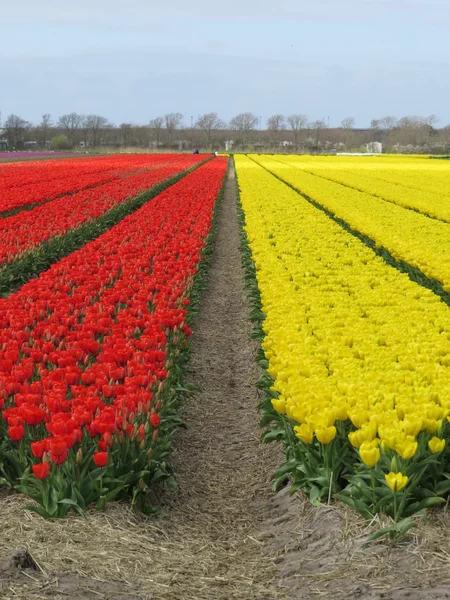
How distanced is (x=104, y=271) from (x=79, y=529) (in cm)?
561

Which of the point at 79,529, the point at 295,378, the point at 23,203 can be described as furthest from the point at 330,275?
the point at 23,203

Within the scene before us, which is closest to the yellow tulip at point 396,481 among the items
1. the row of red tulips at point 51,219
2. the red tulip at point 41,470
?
the red tulip at point 41,470

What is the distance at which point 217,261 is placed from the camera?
14828 mm

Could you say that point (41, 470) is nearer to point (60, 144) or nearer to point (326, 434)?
point (326, 434)

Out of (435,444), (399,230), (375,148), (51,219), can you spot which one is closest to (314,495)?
(435,444)

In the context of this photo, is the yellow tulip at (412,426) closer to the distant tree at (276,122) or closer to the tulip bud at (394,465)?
the tulip bud at (394,465)

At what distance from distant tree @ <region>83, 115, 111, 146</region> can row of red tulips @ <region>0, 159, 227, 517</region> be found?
418ft

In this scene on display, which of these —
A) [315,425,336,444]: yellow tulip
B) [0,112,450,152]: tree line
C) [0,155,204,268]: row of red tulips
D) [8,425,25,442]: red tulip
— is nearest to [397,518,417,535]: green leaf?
[315,425,336,444]: yellow tulip

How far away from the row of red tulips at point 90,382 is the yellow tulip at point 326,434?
1080 mm

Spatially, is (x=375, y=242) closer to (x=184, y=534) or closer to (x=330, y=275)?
(x=330, y=275)

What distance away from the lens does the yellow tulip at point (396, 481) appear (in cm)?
383

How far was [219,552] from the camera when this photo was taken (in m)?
4.29

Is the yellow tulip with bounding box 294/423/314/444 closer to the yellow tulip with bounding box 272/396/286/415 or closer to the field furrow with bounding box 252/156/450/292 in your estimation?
the yellow tulip with bounding box 272/396/286/415

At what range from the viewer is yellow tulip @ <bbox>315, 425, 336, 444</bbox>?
427cm
